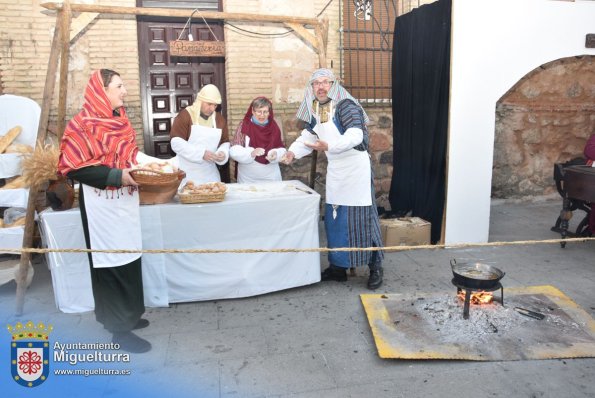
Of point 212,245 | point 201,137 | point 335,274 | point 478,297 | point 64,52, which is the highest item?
point 64,52

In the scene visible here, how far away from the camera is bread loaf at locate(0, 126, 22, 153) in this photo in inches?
176

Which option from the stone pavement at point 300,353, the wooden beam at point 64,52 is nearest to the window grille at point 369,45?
the stone pavement at point 300,353

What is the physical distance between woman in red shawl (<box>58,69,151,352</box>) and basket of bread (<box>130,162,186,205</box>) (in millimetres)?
99

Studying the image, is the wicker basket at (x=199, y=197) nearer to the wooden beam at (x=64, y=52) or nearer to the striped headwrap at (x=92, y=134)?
the striped headwrap at (x=92, y=134)

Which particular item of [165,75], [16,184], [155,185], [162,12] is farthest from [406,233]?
[16,184]

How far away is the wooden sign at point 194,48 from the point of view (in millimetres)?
5367

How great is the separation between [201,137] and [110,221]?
1818 mm

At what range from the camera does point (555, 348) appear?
3070 mm

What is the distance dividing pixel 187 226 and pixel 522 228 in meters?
4.70

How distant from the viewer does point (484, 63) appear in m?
5.04

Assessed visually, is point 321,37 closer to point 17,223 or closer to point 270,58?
point 270,58

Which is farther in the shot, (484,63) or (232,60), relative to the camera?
(232,60)

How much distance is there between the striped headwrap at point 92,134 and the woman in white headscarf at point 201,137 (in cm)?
165

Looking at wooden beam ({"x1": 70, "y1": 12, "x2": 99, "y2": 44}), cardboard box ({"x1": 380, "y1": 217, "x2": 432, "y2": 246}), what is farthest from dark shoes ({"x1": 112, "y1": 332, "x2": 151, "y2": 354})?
wooden beam ({"x1": 70, "y1": 12, "x2": 99, "y2": 44})
